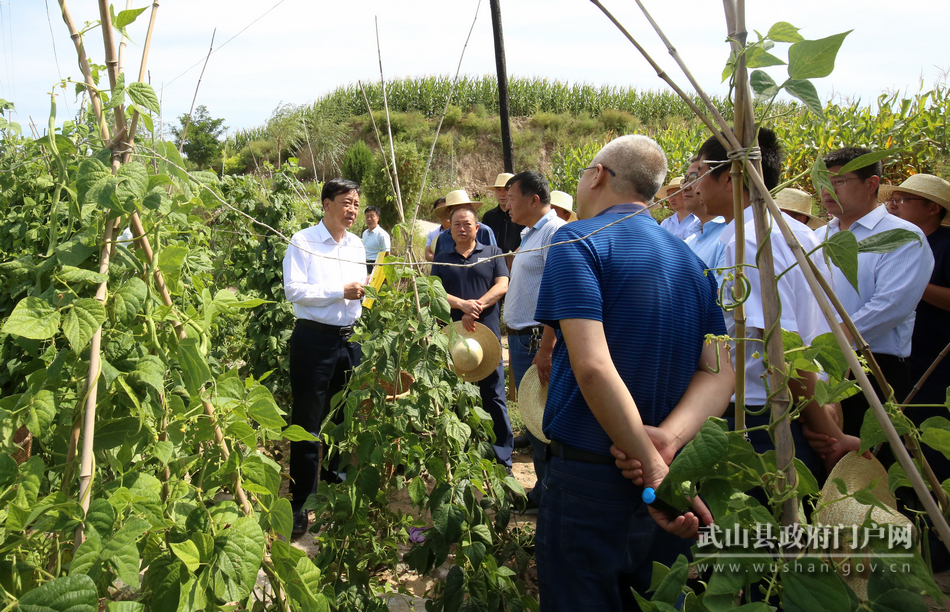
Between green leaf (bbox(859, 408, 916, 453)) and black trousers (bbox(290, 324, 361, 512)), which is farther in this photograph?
black trousers (bbox(290, 324, 361, 512))

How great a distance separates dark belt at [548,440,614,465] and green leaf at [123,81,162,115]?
4.05 feet

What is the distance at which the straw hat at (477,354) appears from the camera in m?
3.29

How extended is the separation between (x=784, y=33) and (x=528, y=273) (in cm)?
292

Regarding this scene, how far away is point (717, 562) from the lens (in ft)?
2.77

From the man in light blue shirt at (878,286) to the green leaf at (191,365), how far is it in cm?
256

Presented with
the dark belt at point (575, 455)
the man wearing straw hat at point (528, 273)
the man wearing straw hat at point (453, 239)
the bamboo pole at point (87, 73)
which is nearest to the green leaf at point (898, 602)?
the dark belt at point (575, 455)

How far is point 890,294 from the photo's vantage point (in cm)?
269

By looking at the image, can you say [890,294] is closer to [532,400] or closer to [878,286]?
[878,286]

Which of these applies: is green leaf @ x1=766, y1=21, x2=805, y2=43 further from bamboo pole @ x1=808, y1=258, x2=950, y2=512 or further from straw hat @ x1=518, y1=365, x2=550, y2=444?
straw hat @ x1=518, y1=365, x2=550, y2=444

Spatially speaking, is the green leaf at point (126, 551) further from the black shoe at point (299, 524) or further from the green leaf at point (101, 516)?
the black shoe at point (299, 524)

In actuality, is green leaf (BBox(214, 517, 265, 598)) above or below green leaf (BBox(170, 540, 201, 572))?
below

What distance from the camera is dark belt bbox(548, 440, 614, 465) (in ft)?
5.14

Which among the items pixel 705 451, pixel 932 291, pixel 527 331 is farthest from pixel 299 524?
pixel 932 291

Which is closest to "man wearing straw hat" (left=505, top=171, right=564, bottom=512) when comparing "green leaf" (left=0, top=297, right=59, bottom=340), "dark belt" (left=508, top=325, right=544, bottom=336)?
"dark belt" (left=508, top=325, right=544, bottom=336)
